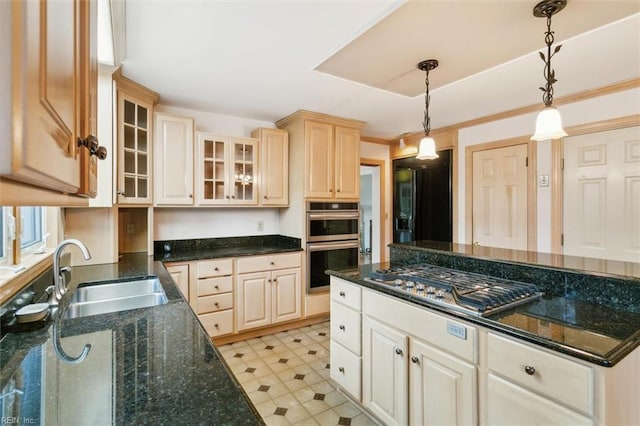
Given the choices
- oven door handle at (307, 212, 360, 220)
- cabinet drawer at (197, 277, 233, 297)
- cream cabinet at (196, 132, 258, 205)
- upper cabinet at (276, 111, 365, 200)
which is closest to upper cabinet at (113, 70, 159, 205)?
cream cabinet at (196, 132, 258, 205)

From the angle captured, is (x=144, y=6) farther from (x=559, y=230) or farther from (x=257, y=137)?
(x=559, y=230)

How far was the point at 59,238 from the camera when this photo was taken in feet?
7.06

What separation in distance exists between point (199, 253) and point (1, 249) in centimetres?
172

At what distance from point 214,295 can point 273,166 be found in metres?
1.51

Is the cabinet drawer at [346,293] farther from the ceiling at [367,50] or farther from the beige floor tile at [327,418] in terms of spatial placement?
the ceiling at [367,50]

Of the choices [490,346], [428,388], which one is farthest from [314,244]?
[490,346]

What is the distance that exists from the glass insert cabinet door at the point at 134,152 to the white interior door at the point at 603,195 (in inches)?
153

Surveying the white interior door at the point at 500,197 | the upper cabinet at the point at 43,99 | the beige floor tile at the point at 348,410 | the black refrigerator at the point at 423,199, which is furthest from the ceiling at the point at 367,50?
the beige floor tile at the point at 348,410

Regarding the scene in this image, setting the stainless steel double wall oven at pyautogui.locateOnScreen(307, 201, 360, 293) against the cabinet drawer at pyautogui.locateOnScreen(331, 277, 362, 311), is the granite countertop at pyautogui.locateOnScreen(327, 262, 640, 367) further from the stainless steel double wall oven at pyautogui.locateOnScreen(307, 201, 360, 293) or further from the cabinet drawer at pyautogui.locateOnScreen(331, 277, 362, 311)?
the stainless steel double wall oven at pyautogui.locateOnScreen(307, 201, 360, 293)

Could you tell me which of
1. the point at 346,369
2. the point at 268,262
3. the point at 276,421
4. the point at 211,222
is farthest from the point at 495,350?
the point at 211,222

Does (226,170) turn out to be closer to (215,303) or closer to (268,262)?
(268,262)

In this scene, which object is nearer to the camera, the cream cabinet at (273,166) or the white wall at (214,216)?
the white wall at (214,216)

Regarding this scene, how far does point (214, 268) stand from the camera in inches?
116

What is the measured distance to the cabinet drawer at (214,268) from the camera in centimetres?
288
